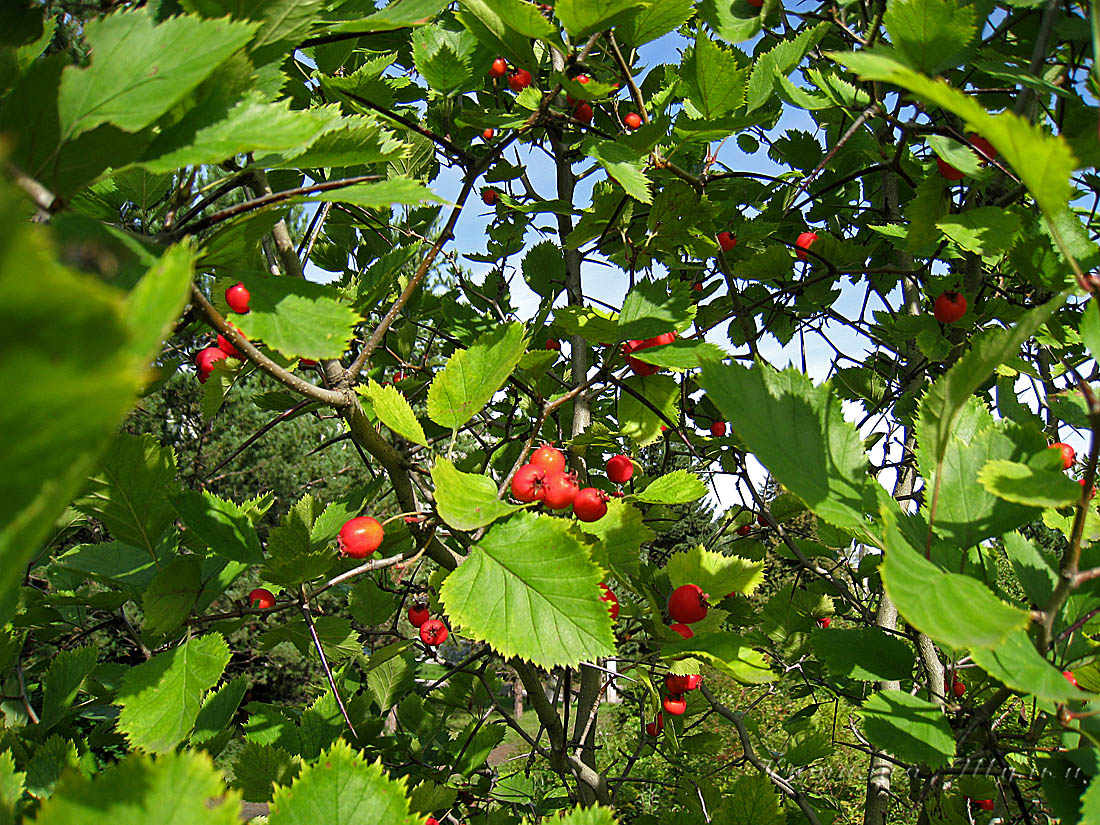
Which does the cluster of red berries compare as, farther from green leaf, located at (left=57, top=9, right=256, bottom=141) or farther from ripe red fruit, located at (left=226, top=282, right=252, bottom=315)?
green leaf, located at (left=57, top=9, right=256, bottom=141)

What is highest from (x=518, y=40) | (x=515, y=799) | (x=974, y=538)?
(x=518, y=40)

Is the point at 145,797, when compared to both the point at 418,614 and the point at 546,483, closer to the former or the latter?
the point at 546,483

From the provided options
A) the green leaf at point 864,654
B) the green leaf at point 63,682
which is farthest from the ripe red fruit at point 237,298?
the green leaf at point 864,654

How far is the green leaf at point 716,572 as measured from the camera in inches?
55.8

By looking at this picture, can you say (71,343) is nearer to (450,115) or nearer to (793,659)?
(450,115)

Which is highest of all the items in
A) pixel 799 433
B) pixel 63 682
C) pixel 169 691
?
pixel 799 433

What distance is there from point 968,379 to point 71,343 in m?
0.76

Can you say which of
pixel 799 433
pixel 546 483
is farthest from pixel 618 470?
pixel 799 433

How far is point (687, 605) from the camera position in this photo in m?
1.36

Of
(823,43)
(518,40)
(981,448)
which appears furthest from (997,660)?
(823,43)

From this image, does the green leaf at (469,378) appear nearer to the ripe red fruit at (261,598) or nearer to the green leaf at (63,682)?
the ripe red fruit at (261,598)

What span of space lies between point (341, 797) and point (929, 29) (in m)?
1.58

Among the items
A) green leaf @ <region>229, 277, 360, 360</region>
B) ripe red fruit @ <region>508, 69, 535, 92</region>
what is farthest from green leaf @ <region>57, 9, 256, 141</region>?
ripe red fruit @ <region>508, 69, 535, 92</region>

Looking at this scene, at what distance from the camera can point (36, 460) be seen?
0.80ft
